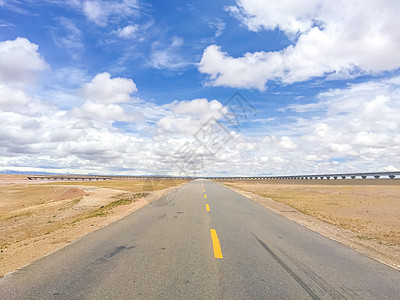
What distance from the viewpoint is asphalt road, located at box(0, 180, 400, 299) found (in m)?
4.50

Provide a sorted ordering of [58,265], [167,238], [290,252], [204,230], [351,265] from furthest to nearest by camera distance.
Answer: [204,230] → [167,238] → [290,252] → [351,265] → [58,265]

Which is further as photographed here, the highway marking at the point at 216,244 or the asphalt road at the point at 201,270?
the highway marking at the point at 216,244

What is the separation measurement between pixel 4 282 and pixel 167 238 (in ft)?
14.0

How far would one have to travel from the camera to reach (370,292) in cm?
468

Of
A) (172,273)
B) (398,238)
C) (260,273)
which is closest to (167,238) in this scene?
(172,273)

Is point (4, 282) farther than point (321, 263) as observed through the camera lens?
No

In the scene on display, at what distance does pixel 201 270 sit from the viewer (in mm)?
5477

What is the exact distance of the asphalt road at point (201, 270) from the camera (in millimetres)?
4500

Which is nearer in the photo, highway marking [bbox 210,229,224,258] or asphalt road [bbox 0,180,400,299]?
asphalt road [bbox 0,180,400,299]

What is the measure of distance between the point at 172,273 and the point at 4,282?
10.2 feet

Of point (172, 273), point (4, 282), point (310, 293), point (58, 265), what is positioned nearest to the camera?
point (310, 293)

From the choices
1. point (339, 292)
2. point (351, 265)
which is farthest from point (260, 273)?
point (351, 265)

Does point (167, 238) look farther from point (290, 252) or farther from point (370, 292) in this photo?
point (370, 292)

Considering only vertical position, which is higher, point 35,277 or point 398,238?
point 35,277
